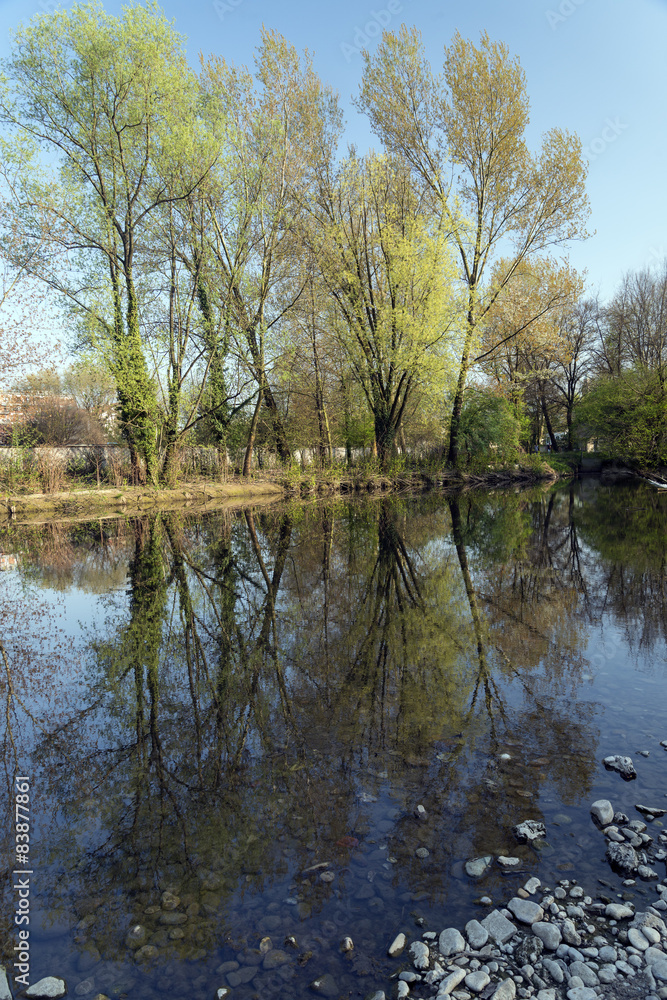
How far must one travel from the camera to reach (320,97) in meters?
20.8

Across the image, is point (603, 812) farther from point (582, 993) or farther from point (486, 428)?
point (486, 428)

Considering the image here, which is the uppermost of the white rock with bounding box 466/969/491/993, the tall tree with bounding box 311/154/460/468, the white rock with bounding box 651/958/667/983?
the tall tree with bounding box 311/154/460/468

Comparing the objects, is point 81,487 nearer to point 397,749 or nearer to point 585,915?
point 397,749

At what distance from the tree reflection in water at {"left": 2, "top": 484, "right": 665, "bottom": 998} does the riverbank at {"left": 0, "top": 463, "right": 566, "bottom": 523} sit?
9.56 metres

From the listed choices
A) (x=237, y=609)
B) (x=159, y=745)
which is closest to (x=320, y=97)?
(x=237, y=609)

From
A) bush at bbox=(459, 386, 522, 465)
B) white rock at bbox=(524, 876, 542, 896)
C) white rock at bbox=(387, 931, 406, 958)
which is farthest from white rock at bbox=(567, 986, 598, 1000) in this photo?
bush at bbox=(459, 386, 522, 465)

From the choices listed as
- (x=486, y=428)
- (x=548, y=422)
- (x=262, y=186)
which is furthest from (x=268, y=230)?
(x=548, y=422)

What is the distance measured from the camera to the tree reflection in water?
7.04 ft

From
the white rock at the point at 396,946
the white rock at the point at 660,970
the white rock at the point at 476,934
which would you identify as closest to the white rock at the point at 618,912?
the white rock at the point at 660,970

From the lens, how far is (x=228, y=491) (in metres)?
19.7

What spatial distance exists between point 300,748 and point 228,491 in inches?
669

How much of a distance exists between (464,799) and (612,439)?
Result: 3235 centimetres

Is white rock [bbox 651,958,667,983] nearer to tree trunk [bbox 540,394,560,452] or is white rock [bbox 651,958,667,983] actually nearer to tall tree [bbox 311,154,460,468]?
tall tree [bbox 311,154,460,468]

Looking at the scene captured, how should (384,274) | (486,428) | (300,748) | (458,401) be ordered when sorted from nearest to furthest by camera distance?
(300,748) → (384,274) → (458,401) → (486,428)
